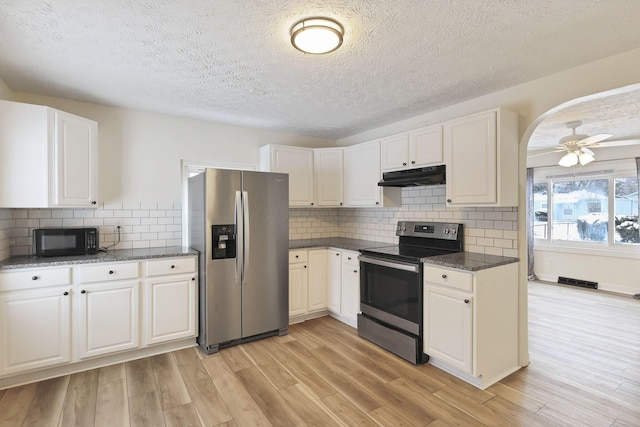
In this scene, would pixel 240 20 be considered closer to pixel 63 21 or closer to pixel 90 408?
pixel 63 21

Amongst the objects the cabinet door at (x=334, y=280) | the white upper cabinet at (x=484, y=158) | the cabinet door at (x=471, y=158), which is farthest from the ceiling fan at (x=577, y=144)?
the cabinet door at (x=334, y=280)

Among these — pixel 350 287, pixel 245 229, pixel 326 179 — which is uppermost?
pixel 326 179

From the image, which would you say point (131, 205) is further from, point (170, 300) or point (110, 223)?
point (170, 300)

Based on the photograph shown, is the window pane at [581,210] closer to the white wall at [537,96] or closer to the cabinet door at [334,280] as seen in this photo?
the white wall at [537,96]

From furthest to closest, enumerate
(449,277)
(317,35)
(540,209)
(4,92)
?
(540,209)
(4,92)
(449,277)
(317,35)

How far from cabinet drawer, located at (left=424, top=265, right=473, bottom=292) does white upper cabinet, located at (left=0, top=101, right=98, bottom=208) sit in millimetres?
3097

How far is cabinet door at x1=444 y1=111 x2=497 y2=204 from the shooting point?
2543mm

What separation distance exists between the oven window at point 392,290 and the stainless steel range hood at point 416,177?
885 millimetres

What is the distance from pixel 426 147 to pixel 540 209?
4.58 metres

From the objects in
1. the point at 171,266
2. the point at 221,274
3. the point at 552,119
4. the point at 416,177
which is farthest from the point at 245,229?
the point at 552,119

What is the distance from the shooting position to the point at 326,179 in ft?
13.7

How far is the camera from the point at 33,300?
7.96 ft

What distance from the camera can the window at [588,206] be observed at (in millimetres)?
5117

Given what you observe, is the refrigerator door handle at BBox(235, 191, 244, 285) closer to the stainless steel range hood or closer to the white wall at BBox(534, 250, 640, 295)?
the stainless steel range hood
